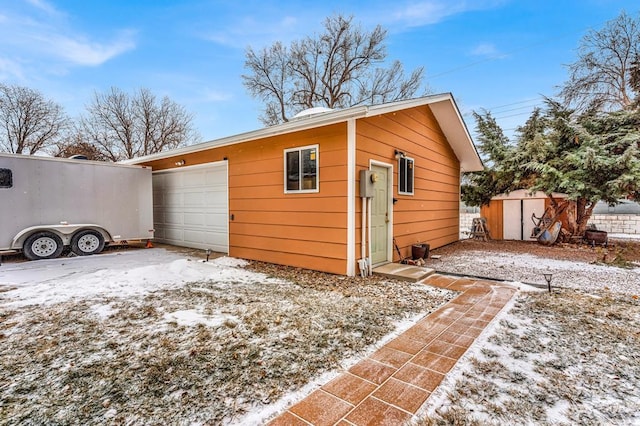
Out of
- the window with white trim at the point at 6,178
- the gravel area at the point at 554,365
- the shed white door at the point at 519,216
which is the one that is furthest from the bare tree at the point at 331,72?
the gravel area at the point at 554,365

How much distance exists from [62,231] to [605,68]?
61.0 ft

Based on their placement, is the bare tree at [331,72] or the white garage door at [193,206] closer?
the white garage door at [193,206]

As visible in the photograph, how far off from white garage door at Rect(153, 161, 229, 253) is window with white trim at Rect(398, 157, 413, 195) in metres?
3.89

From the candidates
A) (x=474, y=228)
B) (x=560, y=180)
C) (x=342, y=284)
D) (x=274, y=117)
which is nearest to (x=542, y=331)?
(x=342, y=284)

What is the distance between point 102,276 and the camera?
498 centimetres

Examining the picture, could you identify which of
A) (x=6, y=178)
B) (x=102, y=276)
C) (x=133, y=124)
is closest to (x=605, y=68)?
(x=102, y=276)

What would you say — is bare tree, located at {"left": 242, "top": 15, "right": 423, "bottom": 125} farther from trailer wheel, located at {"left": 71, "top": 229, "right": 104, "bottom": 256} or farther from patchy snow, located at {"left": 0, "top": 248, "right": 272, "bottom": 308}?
patchy snow, located at {"left": 0, "top": 248, "right": 272, "bottom": 308}

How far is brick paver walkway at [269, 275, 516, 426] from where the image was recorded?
1.71 meters

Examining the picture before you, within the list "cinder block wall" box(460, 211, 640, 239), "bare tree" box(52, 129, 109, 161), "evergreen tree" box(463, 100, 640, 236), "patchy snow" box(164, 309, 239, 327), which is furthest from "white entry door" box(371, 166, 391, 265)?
"bare tree" box(52, 129, 109, 161)

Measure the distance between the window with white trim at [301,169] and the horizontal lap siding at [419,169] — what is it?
83cm

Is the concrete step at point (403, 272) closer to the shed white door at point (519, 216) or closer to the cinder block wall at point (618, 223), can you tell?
the shed white door at point (519, 216)

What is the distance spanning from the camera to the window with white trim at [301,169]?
5.23 meters

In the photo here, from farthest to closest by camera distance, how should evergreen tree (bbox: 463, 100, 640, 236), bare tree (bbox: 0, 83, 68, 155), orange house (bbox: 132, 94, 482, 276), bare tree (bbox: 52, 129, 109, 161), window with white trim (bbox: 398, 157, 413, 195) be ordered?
bare tree (bbox: 52, 129, 109, 161), bare tree (bbox: 0, 83, 68, 155), evergreen tree (bbox: 463, 100, 640, 236), window with white trim (bbox: 398, 157, 413, 195), orange house (bbox: 132, 94, 482, 276)

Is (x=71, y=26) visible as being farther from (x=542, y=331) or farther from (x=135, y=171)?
(x=542, y=331)
